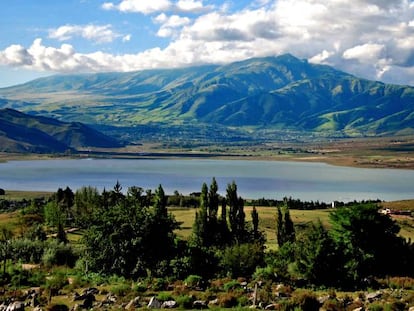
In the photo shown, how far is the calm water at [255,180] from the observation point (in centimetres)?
13125

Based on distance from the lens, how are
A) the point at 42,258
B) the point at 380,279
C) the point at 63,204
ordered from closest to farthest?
the point at 380,279 < the point at 42,258 < the point at 63,204

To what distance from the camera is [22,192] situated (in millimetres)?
132625

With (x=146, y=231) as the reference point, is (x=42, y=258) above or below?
below

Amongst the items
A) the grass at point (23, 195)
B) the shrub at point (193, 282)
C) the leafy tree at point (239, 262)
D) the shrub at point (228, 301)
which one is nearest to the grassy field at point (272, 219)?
the leafy tree at point (239, 262)

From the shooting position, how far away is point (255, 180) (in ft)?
525

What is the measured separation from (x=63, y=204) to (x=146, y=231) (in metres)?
60.3

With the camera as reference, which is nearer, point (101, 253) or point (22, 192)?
point (101, 253)

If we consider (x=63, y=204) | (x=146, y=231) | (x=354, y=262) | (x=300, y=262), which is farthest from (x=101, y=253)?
(x=63, y=204)

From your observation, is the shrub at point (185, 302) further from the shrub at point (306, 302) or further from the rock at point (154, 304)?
the shrub at point (306, 302)

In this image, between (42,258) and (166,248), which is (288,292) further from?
(42,258)

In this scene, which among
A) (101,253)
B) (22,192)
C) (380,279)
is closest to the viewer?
(380,279)

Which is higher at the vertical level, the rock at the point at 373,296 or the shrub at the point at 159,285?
the rock at the point at 373,296

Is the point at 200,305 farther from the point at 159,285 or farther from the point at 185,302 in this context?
the point at 159,285

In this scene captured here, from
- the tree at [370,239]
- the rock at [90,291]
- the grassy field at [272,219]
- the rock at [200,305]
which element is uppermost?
the tree at [370,239]
